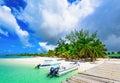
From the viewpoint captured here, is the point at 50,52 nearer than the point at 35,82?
No

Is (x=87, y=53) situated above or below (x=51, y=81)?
above

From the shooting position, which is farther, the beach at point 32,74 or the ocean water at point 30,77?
the beach at point 32,74

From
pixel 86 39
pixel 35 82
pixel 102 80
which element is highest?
pixel 86 39

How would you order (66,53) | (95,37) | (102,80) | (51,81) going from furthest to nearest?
(66,53)
(95,37)
(51,81)
(102,80)

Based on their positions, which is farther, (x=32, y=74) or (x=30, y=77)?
(x=32, y=74)

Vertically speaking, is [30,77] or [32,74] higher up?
[32,74]

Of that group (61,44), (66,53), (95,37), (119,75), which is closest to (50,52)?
(61,44)

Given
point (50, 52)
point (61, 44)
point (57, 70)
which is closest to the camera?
point (57, 70)

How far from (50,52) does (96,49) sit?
50.6 meters

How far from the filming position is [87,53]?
34688 millimetres

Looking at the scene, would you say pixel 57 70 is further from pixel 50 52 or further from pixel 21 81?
pixel 50 52

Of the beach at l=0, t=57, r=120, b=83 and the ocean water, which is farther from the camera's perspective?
the beach at l=0, t=57, r=120, b=83

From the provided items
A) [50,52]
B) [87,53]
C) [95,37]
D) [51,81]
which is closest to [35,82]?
[51,81]

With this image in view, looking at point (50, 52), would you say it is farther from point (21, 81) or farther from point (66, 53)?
point (21, 81)
